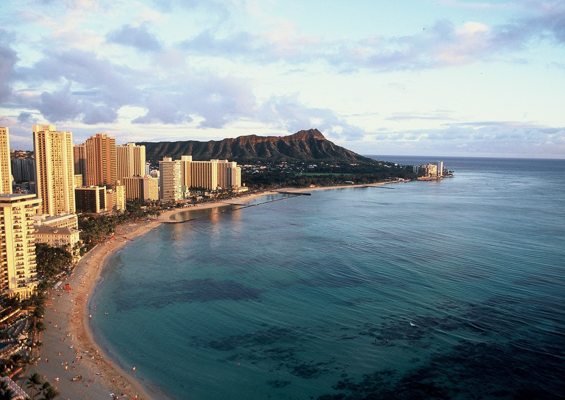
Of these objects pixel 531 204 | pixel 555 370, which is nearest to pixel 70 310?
pixel 555 370

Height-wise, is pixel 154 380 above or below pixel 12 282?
below

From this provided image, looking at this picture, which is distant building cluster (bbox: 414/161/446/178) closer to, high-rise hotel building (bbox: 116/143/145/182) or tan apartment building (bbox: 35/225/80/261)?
high-rise hotel building (bbox: 116/143/145/182)

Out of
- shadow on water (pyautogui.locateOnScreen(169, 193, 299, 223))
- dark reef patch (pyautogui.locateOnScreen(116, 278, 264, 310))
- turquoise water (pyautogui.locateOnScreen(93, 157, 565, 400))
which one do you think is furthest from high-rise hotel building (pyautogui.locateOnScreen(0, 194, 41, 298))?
shadow on water (pyautogui.locateOnScreen(169, 193, 299, 223))

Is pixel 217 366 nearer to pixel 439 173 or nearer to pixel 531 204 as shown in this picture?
pixel 531 204

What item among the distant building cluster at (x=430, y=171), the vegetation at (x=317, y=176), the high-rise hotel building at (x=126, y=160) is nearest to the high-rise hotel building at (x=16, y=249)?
the high-rise hotel building at (x=126, y=160)

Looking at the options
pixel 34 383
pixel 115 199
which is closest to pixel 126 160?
pixel 115 199

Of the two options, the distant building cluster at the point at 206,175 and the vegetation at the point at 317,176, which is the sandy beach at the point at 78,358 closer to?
the distant building cluster at the point at 206,175
